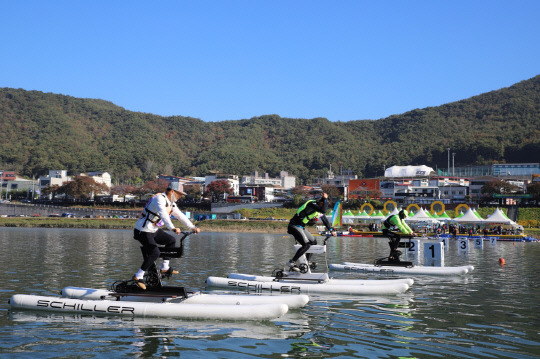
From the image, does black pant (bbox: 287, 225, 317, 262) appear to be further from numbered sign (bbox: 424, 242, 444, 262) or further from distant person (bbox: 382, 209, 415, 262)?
numbered sign (bbox: 424, 242, 444, 262)

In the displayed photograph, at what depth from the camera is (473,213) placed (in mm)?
70000

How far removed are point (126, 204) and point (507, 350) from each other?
138461mm

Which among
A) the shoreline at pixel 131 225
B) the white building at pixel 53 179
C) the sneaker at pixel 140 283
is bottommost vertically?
the shoreline at pixel 131 225

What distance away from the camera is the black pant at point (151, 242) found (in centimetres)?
1244

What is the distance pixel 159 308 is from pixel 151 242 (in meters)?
1.62

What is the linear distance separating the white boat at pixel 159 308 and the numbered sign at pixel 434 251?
17966mm

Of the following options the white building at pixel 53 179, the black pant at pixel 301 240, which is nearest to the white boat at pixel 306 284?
the black pant at pixel 301 240

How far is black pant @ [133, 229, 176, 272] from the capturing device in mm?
12438

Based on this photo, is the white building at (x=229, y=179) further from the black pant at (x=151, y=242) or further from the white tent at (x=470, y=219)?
the black pant at (x=151, y=242)

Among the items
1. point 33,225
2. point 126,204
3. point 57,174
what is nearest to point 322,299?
point 33,225

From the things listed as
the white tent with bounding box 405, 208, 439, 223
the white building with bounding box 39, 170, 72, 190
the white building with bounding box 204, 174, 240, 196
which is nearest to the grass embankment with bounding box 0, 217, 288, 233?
the white tent with bounding box 405, 208, 439, 223

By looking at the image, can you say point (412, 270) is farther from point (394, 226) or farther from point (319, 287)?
point (319, 287)

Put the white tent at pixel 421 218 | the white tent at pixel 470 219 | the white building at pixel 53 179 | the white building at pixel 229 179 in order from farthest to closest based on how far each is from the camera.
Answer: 1. the white building at pixel 53 179
2. the white building at pixel 229 179
3. the white tent at pixel 421 218
4. the white tent at pixel 470 219

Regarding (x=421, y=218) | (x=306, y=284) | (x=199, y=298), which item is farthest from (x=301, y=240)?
(x=421, y=218)
